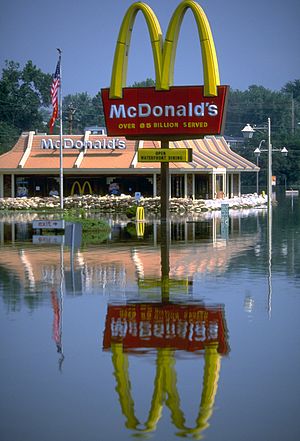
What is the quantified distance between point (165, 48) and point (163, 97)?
2.39 metres

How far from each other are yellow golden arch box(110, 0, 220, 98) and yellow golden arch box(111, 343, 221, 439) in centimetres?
3104

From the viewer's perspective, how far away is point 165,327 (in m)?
16.1

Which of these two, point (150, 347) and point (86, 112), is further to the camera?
point (86, 112)

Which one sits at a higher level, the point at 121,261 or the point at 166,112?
the point at 166,112

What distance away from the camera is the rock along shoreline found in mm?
61469

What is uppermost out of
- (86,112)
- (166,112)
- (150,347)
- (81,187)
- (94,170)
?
(86,112)

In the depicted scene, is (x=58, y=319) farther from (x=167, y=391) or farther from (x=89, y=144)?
(x=89, y=144)

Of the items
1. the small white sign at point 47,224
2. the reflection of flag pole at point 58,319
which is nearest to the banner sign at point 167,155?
the small white sign at point 47,224

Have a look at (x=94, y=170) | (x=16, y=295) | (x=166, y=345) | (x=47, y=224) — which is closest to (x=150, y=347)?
(x=166, y=345)

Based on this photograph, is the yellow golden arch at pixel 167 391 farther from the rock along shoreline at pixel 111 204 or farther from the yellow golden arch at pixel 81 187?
the yellow golden arch at pixel 81 187

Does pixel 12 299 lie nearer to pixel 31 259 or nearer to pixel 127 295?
pixel 127 295

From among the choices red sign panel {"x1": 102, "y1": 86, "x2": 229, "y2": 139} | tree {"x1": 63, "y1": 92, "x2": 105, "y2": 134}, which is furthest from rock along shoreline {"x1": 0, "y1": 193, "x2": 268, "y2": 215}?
tree {"x1": 63, "y1": 92, "x2": 105, "y2": 134}

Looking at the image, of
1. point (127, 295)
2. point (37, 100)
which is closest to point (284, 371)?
point (127, 295)

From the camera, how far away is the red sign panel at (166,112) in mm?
44938
